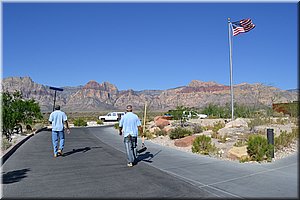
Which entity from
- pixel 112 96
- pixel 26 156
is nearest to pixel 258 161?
pixel 26 156

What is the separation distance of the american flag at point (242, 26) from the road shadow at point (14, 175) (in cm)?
1788

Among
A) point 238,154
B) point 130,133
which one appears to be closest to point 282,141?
point 238,154

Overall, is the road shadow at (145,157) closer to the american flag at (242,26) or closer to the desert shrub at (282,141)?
the desert shrub at (282,141)

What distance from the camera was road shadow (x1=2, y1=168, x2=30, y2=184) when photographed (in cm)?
882

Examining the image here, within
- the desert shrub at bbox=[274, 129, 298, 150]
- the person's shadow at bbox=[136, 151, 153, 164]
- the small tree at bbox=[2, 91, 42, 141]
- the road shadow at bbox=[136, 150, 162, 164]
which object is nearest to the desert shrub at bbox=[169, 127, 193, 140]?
the person's shadow at bbox=[136, 151, 153, 164]

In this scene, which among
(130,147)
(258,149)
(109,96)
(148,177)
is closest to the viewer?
(148,177)

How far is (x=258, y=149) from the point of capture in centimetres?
1128

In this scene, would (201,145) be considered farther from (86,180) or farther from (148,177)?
(86,180)

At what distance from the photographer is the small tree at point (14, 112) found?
20219 millimetres

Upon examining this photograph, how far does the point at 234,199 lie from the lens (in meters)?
7.00

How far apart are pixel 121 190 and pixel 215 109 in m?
40.2

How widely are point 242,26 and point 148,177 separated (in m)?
17.5

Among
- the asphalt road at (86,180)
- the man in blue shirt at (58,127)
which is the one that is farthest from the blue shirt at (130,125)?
the man in blue shirt at (58,127)

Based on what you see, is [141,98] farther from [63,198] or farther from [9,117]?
[63,198]
